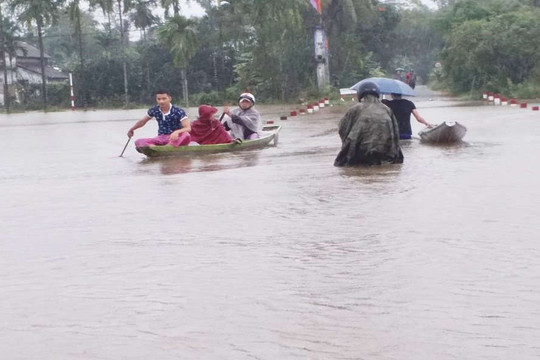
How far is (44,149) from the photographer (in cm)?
2247

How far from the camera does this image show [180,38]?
177 feet

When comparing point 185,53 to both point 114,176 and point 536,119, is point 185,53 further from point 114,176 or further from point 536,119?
point 114,176

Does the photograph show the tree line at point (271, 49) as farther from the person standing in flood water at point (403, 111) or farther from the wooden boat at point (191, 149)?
the wooden boat at point (191, 149)

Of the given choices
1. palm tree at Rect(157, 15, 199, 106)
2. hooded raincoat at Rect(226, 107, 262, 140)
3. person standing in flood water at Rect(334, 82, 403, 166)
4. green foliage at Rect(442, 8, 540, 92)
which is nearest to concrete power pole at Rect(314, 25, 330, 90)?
green foliage at Rect(442, 8, 540, 92)

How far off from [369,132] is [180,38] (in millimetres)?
40705

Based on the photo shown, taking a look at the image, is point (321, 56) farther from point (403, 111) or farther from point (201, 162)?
point (201, 162)

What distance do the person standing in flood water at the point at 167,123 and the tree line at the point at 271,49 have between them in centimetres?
2596

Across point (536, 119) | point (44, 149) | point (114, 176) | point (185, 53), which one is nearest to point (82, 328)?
point (114, 176)

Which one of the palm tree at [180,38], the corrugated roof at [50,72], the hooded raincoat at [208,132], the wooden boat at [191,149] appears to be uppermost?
the palm tree at [180,38]

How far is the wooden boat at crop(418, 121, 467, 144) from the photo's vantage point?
17609 mm

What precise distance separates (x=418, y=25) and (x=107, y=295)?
264ft

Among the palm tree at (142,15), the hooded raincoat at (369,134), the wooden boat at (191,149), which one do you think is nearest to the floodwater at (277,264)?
the hooded raincoat at (369,134)

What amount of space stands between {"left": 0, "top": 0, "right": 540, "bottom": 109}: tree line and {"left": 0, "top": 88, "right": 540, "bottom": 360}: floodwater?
30189mm

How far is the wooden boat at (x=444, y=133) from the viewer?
57.8 feet
